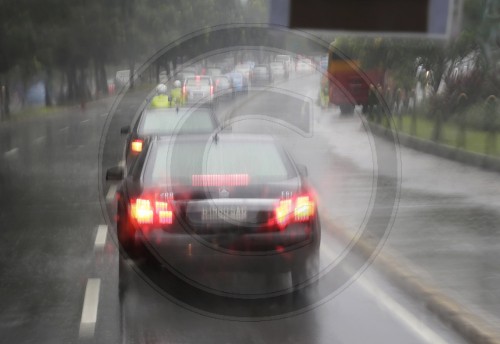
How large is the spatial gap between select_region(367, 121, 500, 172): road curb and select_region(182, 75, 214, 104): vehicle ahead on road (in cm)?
571

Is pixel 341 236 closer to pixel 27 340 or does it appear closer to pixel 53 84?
pixel 27 340

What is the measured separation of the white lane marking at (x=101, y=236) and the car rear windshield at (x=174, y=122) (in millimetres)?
3373

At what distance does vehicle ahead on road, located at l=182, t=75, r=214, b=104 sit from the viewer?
25.8 metres

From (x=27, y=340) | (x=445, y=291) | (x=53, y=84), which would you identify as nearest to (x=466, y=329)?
(x=445, y=291)

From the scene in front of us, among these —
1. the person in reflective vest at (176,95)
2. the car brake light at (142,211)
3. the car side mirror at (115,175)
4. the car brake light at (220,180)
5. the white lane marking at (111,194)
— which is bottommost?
the person in reflective vest at (176,95)

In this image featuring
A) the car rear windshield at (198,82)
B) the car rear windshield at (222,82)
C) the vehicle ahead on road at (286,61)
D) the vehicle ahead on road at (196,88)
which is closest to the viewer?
the vehicle ahead on road at (286,61)

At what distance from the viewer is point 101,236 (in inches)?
398

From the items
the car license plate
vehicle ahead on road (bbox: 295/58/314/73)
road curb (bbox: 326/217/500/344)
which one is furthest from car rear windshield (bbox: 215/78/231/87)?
the car license plate

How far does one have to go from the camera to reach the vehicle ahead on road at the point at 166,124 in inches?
551

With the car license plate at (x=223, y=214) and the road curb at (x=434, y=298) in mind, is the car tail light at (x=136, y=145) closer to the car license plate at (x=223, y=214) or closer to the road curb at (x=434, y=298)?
the road curb at (x=434, y=298)

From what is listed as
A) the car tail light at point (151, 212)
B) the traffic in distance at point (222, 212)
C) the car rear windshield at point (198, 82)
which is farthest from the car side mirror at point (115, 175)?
the car rear windshield at point (198, 82)

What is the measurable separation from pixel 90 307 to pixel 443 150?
12560 millimetres

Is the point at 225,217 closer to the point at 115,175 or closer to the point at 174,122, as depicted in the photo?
the point at 115,175

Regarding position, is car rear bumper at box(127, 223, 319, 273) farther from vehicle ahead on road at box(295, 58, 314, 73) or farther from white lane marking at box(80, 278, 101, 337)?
vehicle ahead on road at box(295, 58, 314, 73)
